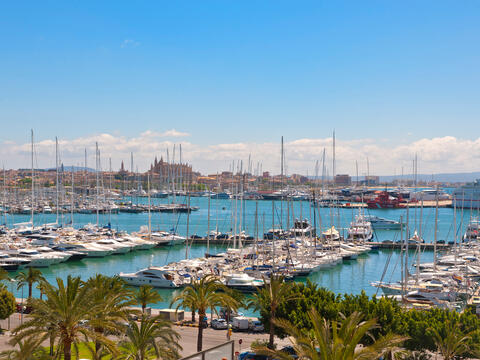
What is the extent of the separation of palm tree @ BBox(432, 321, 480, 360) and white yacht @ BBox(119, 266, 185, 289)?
28046 mm

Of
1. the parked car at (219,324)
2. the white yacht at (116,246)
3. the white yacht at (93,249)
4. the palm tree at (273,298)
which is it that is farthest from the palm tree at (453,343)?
the white yacht at (116,246)

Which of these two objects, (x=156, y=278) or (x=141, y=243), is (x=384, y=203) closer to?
(x=141, y=243)

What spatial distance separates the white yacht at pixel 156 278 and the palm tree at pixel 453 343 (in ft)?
92.0

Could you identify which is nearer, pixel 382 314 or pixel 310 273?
pixel 382 314

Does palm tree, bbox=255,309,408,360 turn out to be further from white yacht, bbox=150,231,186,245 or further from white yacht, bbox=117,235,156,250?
white yacht, bbox=150,231,186,245

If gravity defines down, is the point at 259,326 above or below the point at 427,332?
below

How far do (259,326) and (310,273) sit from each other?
24076 millimetres

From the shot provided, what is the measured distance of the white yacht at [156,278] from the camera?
44719 mm

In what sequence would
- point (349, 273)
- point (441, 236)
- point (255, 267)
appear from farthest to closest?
point (441, 236) → point (349, 273) → point (255, 267)

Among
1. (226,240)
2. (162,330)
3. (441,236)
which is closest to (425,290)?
(162,330)

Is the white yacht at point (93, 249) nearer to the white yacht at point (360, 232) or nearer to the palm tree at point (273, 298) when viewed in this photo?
the white yacht at point (360, 232)

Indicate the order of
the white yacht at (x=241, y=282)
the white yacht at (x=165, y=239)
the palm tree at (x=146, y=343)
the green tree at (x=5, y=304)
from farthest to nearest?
the white yacht at (x=165, y=239), the white yacht at (x=241, y=282), the green tree at (x=5, y=304), the palm tree at (x=146, y=343)

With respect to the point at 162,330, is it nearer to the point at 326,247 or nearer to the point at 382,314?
the point at 382,314

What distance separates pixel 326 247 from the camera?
63.6 meters
